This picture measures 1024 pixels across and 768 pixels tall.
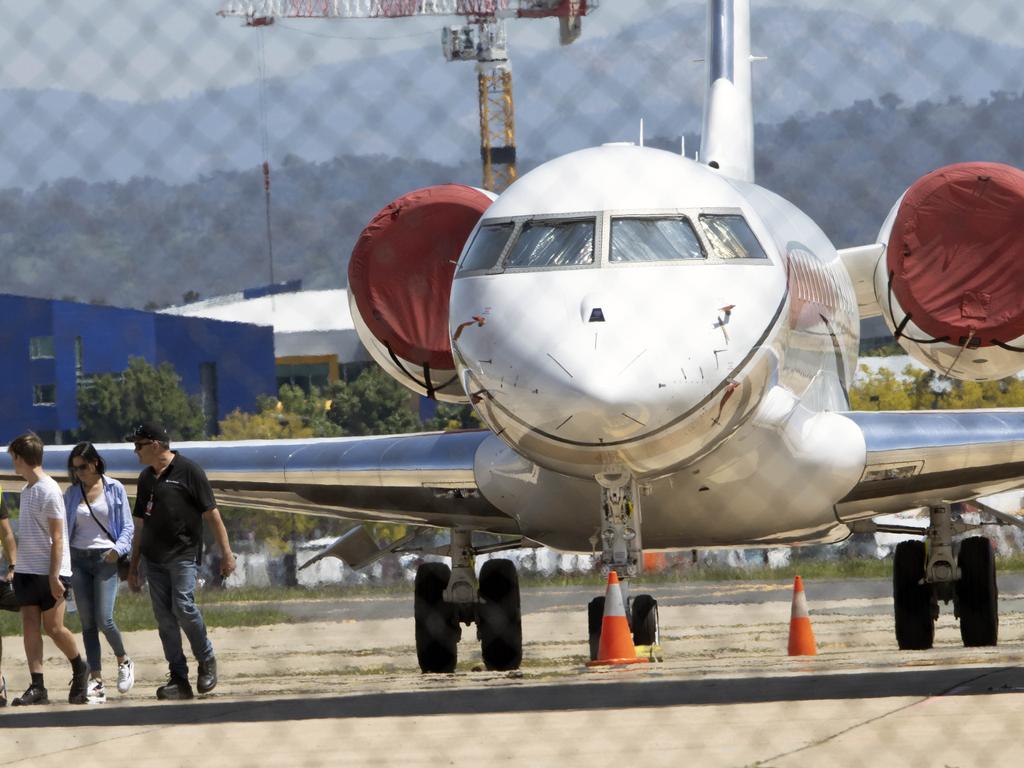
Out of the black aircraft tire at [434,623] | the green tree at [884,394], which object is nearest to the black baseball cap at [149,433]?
the black aircraft tire at [434,623]

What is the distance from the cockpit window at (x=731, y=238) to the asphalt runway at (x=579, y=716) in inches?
99.5

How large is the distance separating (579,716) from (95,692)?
370cm

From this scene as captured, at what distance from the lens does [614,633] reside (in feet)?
37.5

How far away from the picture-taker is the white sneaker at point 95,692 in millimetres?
10844

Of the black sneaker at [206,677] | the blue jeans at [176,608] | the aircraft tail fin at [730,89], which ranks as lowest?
the black sneaker at [206,677]

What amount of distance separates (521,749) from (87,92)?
3129 millimetres

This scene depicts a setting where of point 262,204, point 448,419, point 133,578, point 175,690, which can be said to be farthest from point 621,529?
point 448,419

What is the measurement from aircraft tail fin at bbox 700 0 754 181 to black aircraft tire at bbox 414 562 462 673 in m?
5.21

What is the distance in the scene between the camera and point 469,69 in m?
7.46

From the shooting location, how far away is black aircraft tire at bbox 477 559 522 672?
1443 centimetres

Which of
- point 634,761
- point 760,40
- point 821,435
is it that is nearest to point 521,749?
point 634,761

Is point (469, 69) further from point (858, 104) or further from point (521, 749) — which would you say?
point (521, 749)

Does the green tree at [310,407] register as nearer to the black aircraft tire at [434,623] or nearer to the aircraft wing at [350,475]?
the aircraft wing at [350,475]

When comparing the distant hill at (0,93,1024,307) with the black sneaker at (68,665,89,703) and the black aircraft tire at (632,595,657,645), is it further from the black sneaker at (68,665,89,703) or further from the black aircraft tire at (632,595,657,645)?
the black aircraft tire at (632,595,657,645)
